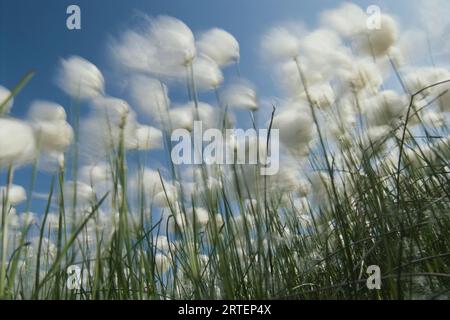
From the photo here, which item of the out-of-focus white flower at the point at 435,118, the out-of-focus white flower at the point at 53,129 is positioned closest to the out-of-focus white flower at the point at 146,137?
the out-of-focus white flower at the point at 53,129

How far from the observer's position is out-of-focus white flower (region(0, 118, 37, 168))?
3.04 feet

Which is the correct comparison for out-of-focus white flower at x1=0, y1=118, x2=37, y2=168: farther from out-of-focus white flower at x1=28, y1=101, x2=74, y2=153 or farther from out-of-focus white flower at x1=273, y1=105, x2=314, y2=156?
out-of-focus white flower at x1=273, y1=105, x2=314, y2=156

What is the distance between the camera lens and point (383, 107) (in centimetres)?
193

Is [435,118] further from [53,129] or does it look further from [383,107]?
[53,129]

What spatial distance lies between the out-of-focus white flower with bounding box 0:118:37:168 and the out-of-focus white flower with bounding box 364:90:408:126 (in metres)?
1.31

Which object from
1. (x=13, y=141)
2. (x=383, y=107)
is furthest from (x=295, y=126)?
(x=13, y=141)

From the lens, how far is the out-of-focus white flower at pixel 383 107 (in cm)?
192

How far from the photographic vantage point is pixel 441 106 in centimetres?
212

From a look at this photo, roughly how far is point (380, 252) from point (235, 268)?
0.41 m

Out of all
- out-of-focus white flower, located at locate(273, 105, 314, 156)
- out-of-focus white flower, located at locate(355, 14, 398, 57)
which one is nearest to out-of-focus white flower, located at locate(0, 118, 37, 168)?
out-of-focus white flower, located at locate(273, 105, 314, 156)

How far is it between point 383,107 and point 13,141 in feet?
4.68

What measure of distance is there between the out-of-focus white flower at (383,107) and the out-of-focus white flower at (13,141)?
131cm
